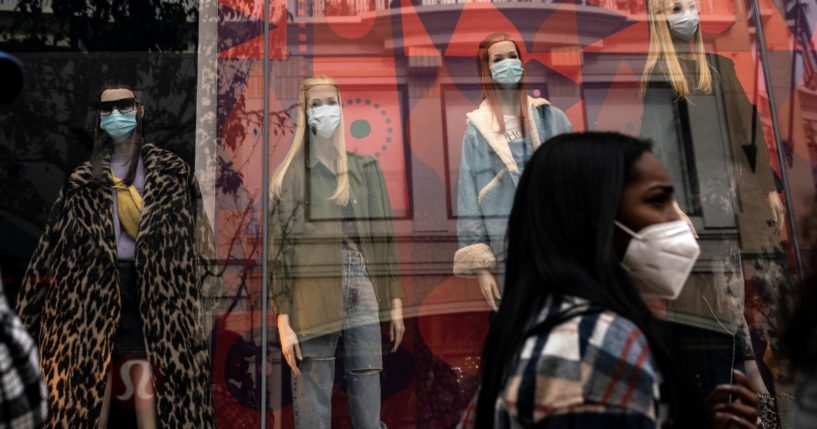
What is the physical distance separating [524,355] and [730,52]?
15.0 ft

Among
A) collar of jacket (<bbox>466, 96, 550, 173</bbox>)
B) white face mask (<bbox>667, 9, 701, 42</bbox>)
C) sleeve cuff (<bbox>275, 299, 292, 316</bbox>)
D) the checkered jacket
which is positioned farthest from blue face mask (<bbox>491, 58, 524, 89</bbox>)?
the checkered jacket

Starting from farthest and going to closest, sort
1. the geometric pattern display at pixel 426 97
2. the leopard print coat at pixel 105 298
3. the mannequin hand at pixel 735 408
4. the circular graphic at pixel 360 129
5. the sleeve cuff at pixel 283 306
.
A: 1. the circular graphic at pixel 360 129
2. the geometric pattern display at pixel 426 97
3. the sleeve cuff at pixel 283 306
4. the leopard print coat at pixel 105 298
5. the mannequin hand at pixel 735 408

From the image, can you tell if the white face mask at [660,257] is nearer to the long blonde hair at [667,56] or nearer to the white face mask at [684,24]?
the long blonde hair at [667,56]

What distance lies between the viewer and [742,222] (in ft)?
16.6

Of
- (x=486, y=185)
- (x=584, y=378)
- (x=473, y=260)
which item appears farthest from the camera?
(x=486, y=185)

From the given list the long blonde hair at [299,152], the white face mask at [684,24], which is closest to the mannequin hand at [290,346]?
the long blonde hair at [299,152]

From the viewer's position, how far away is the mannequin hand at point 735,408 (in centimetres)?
196

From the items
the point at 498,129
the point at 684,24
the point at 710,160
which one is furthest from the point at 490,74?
the point at 710,160

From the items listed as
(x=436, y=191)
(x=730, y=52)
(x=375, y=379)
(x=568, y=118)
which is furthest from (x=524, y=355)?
(x=730, y=52)

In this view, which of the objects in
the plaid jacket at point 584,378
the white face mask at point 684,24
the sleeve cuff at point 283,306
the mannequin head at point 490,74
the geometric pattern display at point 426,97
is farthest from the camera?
the white face mask at point 684,24

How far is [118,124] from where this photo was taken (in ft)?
15.4

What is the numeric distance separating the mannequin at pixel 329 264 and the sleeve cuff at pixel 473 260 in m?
0.37

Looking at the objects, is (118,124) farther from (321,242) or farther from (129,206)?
(321,242)

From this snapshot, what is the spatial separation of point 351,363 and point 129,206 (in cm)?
144
